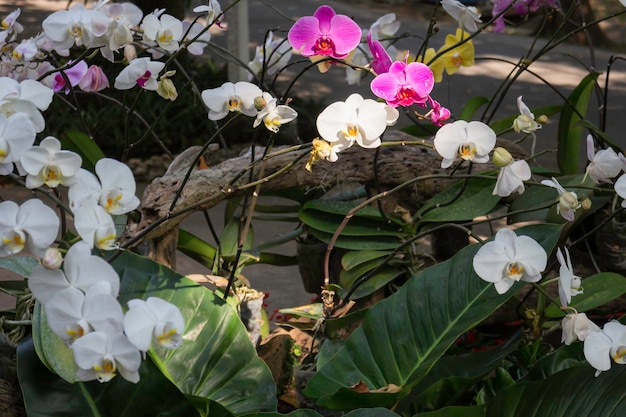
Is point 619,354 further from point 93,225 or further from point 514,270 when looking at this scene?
point 93,225

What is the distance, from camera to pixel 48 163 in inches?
48.0

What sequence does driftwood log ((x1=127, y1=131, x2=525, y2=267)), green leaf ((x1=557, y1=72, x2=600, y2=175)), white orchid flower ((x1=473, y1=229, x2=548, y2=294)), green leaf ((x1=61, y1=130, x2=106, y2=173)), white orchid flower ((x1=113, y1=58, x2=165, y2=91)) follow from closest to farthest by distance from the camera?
white orchid flower ((x1=473, y1=229, x2=548, y2=294)), white orchid flower ((x1=113, y1=58, x2=165, y2=91)), driftwood log ((x1=127, y1=131, x2=525, y2=267)), green leaf ((x1=61, y1=130, x2=106, y2=173)), green leaf ((x1=557, y1=72, x2=600, y2=175))

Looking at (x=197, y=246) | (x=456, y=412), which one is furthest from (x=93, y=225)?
(x=197, y=246)

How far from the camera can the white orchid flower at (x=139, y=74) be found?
5.38 feet

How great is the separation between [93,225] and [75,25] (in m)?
0.54

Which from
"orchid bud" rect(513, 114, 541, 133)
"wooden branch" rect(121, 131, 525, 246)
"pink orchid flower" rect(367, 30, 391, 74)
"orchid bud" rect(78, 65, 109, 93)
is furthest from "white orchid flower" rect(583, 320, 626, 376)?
"orchid bud" rect(78, 65, 109, 93)

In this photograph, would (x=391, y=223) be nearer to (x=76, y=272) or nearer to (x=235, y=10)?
(x=76, y=272)

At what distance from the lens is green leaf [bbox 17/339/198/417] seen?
1.53 metres

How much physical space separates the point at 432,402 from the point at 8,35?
124cm

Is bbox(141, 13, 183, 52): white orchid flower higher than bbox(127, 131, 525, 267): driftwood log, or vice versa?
bbox(141, 13, 183, 52): white orchid flower

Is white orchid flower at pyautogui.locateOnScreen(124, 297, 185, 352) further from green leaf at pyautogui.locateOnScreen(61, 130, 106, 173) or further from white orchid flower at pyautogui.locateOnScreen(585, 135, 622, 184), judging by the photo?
green leaf at pyautogui.locateOnScreen(61, 130, 106, 173)

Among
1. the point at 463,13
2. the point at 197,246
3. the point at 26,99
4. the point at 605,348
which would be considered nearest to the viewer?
the point at 26,99

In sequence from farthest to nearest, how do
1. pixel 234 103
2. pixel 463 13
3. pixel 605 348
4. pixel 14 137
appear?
1. pixel 463 13
2. pixel 234 103
3. pixel 605 348
4. pixel 14 137

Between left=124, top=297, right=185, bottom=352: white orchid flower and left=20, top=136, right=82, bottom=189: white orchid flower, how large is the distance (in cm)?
22
